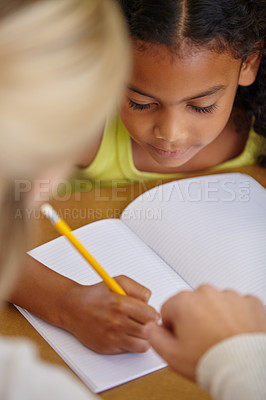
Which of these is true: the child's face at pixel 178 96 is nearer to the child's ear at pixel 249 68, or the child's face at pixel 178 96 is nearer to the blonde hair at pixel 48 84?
the child's ear at pixel 249 68

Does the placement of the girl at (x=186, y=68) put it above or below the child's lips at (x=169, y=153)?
above

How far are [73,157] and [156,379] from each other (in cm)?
30

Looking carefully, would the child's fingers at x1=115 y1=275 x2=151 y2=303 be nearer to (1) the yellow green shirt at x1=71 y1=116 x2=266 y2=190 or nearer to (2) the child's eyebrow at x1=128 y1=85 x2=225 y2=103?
(2) the child's eyebrow at x1=128 y1=85 x2=225 y2=103

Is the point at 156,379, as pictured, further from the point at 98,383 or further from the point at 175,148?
the point at 175,148

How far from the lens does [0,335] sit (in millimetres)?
716

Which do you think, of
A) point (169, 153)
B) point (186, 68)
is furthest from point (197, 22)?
point (169, 153)

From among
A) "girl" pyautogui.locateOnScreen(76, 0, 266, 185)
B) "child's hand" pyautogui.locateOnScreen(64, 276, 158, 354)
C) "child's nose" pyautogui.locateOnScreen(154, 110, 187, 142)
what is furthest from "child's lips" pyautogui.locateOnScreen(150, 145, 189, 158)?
"child's hand" pyautogui.locateOnScreen(64, 276, 158, 354)

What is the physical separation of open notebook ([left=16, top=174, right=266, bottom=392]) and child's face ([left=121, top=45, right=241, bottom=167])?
89mm

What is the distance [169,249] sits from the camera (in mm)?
851

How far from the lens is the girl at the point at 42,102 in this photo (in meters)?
0.43

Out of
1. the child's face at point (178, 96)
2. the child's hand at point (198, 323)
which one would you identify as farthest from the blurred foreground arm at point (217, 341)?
the child's face at point (178, 96)

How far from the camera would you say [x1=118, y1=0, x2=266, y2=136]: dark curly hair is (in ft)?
2.63

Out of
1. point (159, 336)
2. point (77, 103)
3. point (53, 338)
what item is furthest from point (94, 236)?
point (77, 103)

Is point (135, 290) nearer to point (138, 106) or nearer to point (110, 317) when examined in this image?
point (110, 317)
